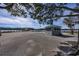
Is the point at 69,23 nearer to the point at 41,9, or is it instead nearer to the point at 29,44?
the point at 41,9

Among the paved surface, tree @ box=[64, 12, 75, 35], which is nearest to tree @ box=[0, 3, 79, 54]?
tree @ box=[64, 12, 75, 35]

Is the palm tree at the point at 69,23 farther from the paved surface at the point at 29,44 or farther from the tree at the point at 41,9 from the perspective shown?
the paved surface at the point at 29,44

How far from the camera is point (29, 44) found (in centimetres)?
202

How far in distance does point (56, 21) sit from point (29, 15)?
29 cm

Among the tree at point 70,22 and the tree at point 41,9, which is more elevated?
the tree at point 41,9

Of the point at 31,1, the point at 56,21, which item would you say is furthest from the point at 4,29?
the point at 56,21

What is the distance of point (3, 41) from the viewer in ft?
6.66

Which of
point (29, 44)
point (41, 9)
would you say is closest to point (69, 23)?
point (41, 9)

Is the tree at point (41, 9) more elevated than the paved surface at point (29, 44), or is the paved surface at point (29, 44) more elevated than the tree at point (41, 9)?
the tree at point (41, 9)

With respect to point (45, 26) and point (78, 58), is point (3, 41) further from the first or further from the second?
point (78, 58)

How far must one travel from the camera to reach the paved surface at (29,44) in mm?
2012

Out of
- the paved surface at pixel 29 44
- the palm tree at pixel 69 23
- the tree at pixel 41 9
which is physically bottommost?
the paved surface at pixel 29 44

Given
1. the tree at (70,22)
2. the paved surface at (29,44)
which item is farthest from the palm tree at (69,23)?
the paved surface at (29,44)

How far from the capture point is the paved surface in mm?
2012
